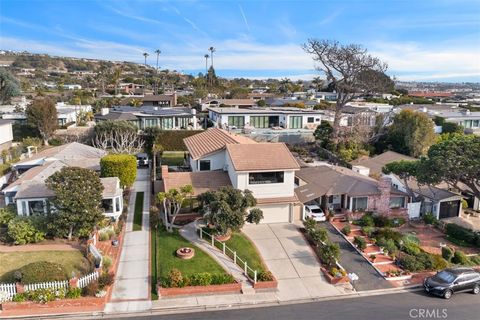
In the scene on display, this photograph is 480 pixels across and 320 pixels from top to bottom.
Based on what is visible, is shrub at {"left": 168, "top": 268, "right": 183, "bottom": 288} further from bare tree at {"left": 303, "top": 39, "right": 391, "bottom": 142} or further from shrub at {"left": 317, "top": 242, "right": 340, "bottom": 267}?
bare tree at {"left": 303, "top": 39, "right": 391, "bottom": 142}

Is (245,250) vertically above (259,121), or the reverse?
(259,121)

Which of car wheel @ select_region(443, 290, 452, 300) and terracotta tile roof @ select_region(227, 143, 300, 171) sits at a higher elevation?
terracotta tile roof @ select_region(227, 143, 300, 171)

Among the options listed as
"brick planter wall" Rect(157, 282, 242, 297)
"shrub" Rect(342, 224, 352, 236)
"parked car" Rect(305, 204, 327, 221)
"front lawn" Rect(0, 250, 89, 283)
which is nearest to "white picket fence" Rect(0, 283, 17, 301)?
"front lawn" Rect(0, 250, 89, 283)

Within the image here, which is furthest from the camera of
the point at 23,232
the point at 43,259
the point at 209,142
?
the point at 209,142

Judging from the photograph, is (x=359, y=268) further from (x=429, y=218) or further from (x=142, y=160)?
(x=142, y=160)

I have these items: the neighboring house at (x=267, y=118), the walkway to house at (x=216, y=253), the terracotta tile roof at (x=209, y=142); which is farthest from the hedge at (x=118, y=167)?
the neighboring house at (x=267, y=118)

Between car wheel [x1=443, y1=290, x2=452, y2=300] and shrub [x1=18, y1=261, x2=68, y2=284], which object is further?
car wheel [x1=443, y1=290, x2=452, y2=300]

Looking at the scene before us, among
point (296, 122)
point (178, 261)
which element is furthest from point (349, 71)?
point (178, 261)
